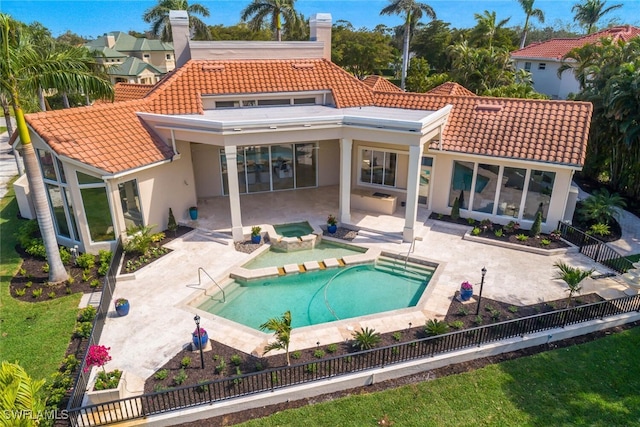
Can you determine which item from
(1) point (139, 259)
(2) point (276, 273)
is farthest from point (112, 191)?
(2) point (276, 273)

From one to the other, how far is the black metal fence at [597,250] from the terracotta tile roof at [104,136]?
17.8 metres

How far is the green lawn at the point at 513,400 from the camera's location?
Result: 386 inches

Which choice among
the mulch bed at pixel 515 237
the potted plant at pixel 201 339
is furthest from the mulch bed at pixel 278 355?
the mulch bed at pixel 515 237

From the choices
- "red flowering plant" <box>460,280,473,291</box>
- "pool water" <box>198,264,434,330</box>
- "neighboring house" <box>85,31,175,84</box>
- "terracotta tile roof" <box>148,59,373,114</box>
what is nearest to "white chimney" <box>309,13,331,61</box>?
"terracotta tile roof" <box>148,59,373,114</box>

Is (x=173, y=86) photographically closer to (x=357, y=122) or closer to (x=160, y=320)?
(x=357, y=122)

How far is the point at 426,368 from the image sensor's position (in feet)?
37.0

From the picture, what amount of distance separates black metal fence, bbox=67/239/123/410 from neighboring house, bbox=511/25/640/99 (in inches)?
1957

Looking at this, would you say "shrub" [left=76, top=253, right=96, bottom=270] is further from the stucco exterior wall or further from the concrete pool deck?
the stucco exterior wall

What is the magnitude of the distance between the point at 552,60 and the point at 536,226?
1564 inches

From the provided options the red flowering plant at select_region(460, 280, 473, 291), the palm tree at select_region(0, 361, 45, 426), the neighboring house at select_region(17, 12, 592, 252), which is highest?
the neighboring house at select_region(17, 12, 592, 252)

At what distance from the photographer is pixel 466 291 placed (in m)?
13.8

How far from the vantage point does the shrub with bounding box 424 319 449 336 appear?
→ 39.0ft

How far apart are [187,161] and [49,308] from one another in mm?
8884

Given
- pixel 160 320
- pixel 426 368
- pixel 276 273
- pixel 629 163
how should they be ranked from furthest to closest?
pixel 629 163 < pixel 276 273 < pixel 160 320 < pixel 426 368
